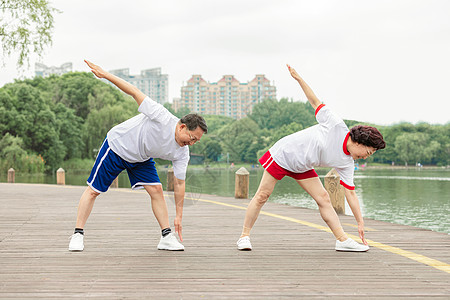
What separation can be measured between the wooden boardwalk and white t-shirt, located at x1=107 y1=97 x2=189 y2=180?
2.84 ft

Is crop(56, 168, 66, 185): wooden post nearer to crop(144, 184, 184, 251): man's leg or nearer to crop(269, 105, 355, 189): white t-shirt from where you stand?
crop(144, 184, 184, 251): man's leg

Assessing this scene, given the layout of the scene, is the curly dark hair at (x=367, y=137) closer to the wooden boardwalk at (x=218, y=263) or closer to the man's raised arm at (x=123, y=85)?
the wooden boardwalk at (x=218, y=263)

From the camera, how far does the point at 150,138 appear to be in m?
4.29

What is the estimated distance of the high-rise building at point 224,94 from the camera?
388 ft

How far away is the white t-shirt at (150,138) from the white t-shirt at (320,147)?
0.91 metres

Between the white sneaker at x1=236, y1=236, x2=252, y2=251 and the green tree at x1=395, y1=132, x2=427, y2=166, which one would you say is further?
the green tree at x1=395, y1=132, x2=427, y2=166

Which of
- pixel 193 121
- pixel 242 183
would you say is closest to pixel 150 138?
pixel 193 121

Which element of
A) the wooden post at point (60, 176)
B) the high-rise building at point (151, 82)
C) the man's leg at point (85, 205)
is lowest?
the wooden post at point (60, 176)

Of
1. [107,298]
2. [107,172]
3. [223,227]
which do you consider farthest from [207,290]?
[223,227]

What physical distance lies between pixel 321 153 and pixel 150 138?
1.48 metres

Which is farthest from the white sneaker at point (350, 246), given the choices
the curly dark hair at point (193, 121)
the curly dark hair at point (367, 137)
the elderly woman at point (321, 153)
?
the curly dark hair at point (193, 121)

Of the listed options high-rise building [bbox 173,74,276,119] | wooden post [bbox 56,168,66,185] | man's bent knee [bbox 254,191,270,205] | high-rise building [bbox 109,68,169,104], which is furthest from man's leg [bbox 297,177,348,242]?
high-rise building [bbox 109,68,169,104]

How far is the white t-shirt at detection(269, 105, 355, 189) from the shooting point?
4.38 m

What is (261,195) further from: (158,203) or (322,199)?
(158,203)
